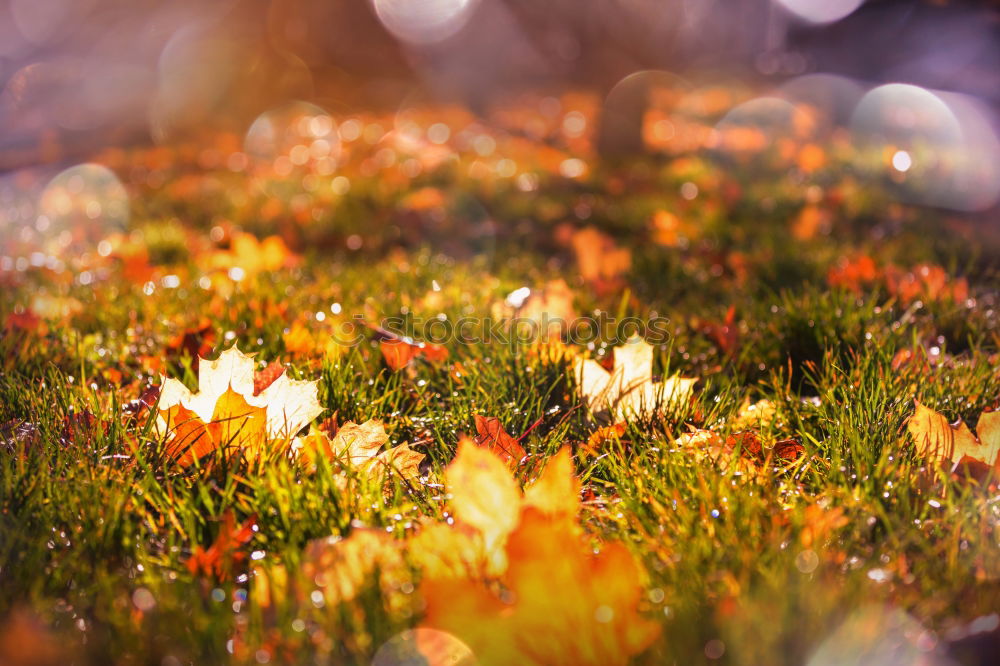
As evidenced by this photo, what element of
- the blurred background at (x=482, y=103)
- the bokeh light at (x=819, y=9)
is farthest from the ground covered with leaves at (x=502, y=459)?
the bokeh light at (x=819, y=9)

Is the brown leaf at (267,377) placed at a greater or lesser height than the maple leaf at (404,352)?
greater

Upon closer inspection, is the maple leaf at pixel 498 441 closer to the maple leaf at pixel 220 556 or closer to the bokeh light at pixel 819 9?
the maple leaf at pixel 220 556

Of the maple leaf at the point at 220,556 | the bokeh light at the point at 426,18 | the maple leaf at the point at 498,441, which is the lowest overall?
the maple leaf at the point at 498,441

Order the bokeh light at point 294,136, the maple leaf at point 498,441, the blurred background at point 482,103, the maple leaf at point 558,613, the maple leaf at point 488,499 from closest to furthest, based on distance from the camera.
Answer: the maple leaf at point 558,613 < the maple leaf at point 488,499 < the maple leaf at point 498,441 < the blurred background at point 482,103 < the bokeh light at point 294,136

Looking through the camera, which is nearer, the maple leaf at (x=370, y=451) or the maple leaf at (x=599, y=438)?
the maple leaf at (x=370, y=451)

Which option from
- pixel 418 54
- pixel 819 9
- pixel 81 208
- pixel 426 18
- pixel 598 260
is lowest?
pixel 598 260

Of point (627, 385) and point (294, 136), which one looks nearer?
point (627, 385)

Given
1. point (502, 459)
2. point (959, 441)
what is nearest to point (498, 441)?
point (502, 459)

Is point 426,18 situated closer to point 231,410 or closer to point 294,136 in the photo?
point 294,136

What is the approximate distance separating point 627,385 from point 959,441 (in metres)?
0.61

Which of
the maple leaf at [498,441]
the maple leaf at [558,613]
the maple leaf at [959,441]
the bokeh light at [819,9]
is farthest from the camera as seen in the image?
the bokeh light at [819,9]

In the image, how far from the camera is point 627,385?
5.25 ft

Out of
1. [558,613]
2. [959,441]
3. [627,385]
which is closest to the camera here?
[558,613]

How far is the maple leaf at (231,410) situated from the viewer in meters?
1.29
